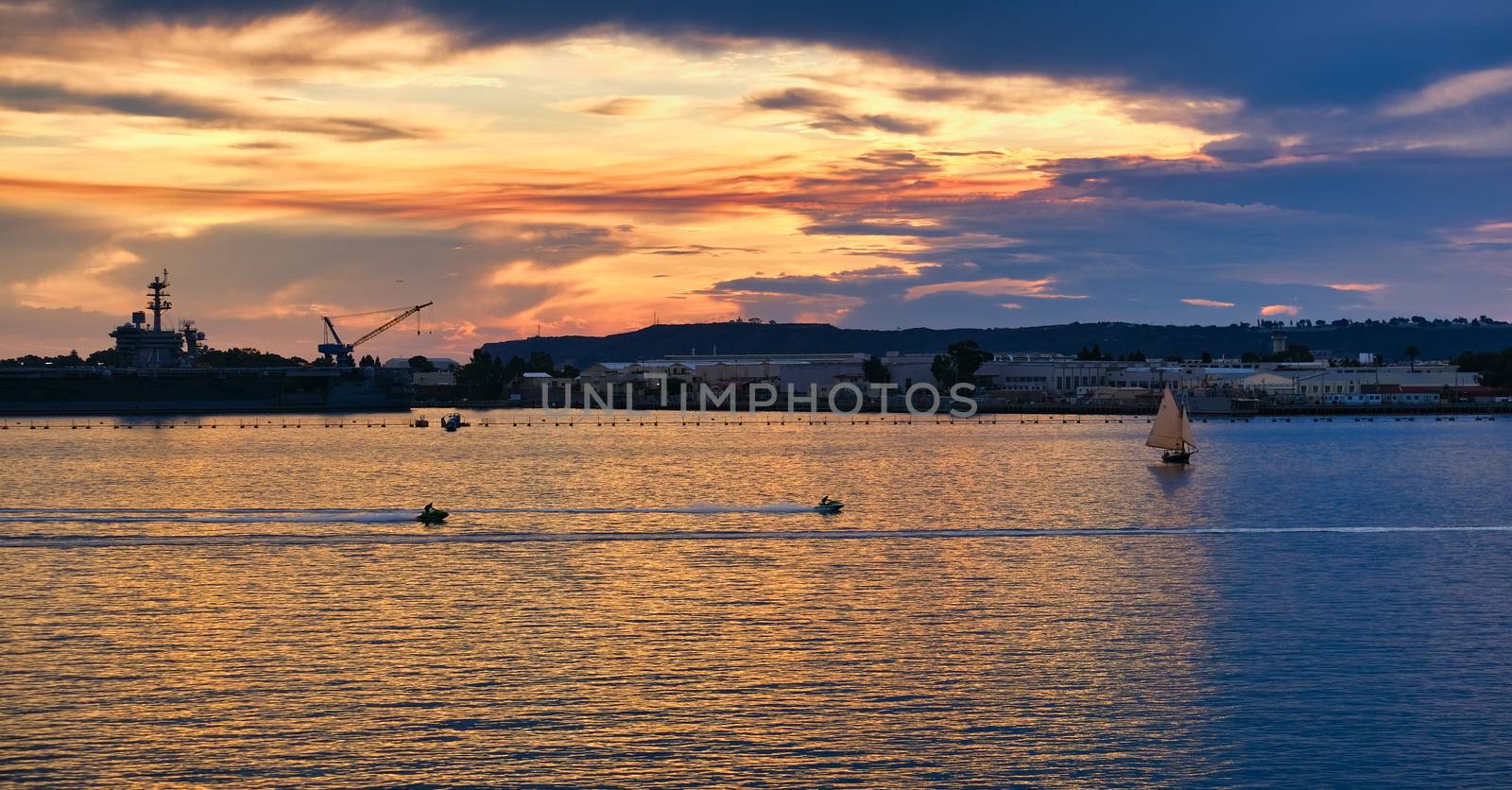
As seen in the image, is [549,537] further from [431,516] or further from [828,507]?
[828,507]

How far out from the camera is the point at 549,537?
71375 mm

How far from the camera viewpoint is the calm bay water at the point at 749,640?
1299 inches

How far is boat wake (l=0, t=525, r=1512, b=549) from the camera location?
225ft

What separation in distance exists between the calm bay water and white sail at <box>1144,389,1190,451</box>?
129 feet

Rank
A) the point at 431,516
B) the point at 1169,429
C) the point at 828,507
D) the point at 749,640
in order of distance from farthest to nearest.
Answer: the point at 1169,429
the point at 828,507
the point at 431,516
the point at 749,640

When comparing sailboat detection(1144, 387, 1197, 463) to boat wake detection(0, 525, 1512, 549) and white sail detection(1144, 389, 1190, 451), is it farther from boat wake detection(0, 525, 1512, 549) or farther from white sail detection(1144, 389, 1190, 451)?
boat wake detection(0, 525, 1512, 549)

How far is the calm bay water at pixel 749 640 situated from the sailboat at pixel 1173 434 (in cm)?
3892

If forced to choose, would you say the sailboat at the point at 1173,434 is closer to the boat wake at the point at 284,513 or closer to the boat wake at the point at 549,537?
the boat wake at the point at 549,537

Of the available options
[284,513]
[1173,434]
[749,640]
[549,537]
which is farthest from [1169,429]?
[749,640]

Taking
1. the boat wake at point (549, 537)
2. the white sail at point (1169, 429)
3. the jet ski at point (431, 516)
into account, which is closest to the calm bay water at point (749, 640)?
the boat wake at point (549, 537)

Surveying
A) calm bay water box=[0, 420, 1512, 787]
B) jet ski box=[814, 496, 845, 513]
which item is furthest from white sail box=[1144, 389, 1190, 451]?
jet ski box=[814, 496, 845, 513]

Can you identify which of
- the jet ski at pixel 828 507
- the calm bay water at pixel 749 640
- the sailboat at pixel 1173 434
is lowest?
the calm bay water at pixel 749 640

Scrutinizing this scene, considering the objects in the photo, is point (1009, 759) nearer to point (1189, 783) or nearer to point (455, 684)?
point (1189, 783)

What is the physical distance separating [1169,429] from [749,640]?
98.6m
